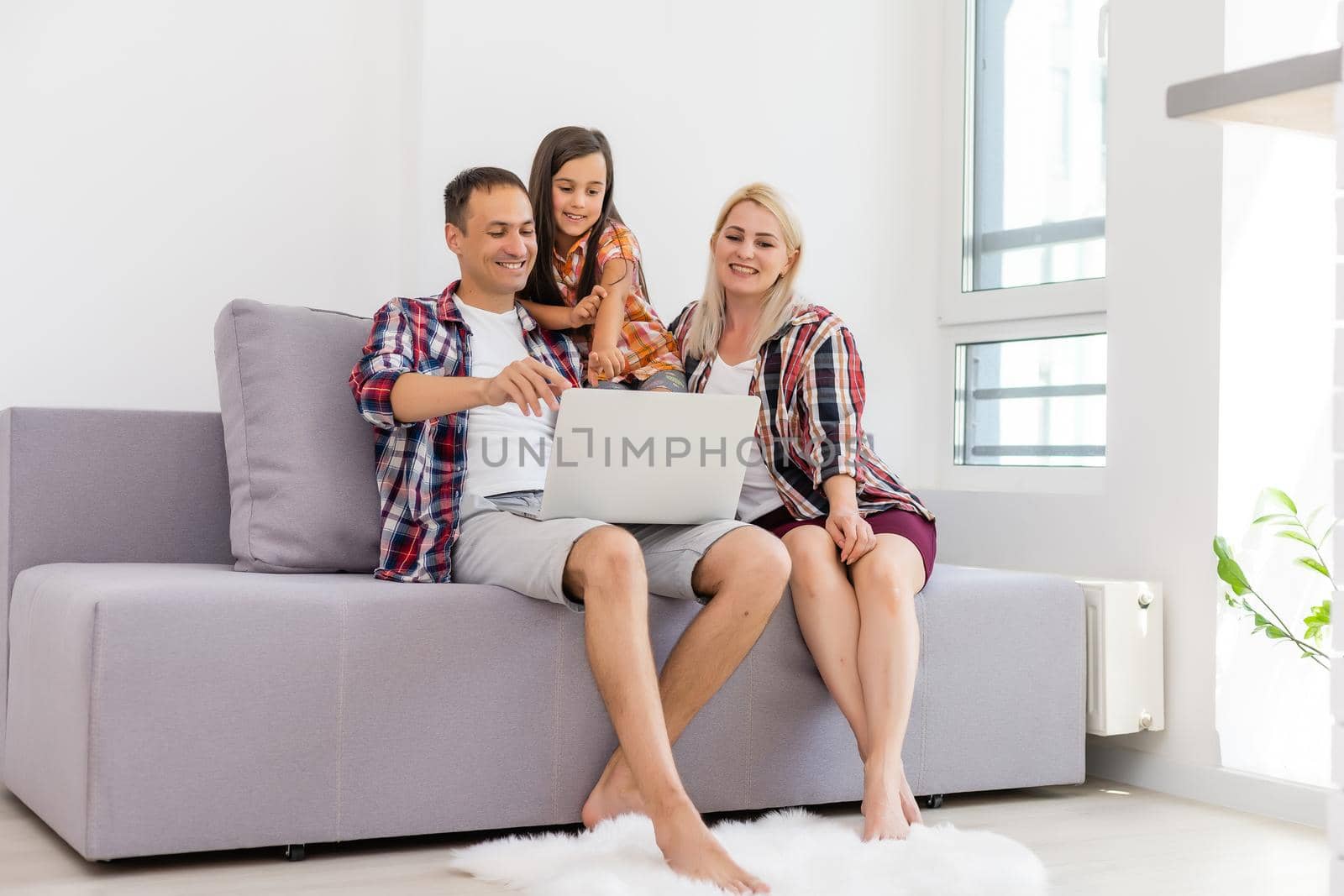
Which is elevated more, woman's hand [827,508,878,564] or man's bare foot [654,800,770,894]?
woman's hand [827,508,878,564]

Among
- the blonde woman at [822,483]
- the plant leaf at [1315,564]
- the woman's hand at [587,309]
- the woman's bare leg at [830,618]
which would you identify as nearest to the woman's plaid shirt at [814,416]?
the blonde woman at [822,483]

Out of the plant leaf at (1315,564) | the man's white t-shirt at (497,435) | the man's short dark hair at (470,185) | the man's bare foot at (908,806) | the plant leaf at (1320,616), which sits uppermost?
the man's short dark hair at (470,185)

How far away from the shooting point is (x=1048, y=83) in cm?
347

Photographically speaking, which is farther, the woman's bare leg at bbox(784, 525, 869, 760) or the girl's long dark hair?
the girl's long dark hair

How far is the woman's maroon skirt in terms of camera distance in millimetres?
2465

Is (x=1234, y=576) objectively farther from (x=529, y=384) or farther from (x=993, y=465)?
(x=529, y=384)

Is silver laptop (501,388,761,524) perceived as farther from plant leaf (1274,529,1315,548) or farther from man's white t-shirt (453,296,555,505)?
plant leaf (1274,529,1315,548)

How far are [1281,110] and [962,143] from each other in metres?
2.80

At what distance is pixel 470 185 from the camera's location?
97.7 inches

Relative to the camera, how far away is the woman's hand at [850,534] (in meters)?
2.35

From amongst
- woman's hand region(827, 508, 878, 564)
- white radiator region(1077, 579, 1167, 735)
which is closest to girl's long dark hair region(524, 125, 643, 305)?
woman's hand region(827, 508, 878, 564)

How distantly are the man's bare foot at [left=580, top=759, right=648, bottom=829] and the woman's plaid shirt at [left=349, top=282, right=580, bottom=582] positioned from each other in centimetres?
44

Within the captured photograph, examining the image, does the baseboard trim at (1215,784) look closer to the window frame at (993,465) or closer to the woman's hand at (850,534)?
the window frame at (993,465)

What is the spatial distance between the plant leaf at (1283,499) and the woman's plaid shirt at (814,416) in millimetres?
697
